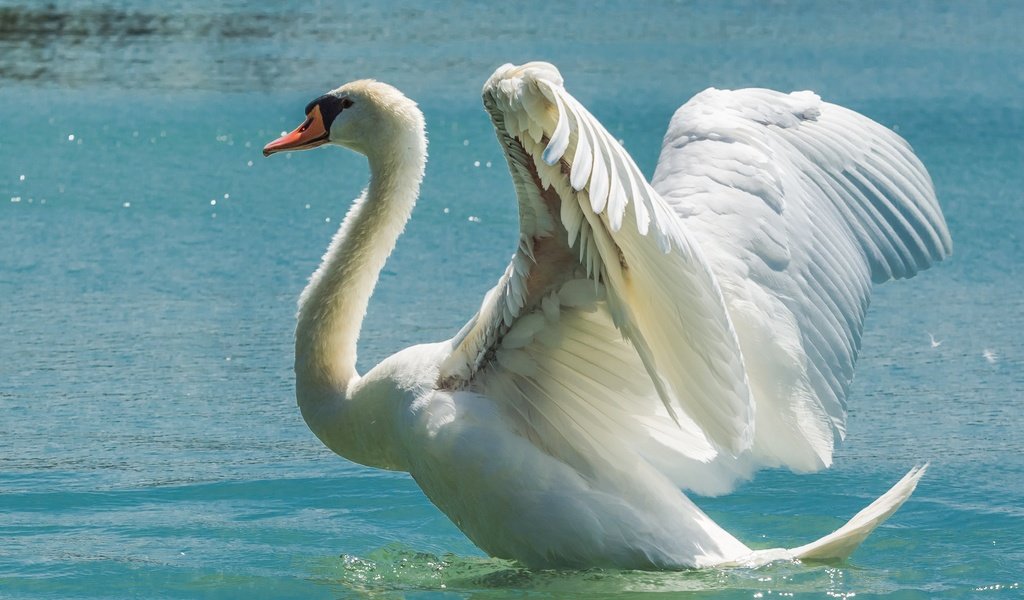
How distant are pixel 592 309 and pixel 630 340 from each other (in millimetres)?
272

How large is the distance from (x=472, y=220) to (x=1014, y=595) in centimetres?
591

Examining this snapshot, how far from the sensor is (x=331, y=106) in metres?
5.60

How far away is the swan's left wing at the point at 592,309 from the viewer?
3.74m

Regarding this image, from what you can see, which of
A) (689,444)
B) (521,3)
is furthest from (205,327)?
(521,3)

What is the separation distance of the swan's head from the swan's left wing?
0.91 m

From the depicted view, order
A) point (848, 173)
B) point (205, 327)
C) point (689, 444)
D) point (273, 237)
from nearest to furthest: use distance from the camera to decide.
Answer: point (689, 444) < point (848, 173) < point (205, 327) < point (273, 237)

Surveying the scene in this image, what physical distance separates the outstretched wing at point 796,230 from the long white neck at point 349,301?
2.96 ft

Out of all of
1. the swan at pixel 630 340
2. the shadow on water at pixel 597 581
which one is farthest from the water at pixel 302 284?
the swan at pixel 630 340

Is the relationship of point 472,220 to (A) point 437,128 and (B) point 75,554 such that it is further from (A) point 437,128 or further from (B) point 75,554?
(B) point 75,554

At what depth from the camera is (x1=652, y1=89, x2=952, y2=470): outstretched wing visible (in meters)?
4.96

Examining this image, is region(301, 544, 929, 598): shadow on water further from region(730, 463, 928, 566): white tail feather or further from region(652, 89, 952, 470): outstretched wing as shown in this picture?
region(652, 89, 952, 470): outstretched wing

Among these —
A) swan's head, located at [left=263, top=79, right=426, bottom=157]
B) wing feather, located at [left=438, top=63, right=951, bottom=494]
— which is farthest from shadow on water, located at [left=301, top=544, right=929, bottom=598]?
swan's head, located at [left=263, top=79, right=426, bottom=157]

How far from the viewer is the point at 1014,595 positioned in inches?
189

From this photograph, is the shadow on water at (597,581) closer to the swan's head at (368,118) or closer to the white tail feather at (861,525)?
the white tail feather at (861,525)
